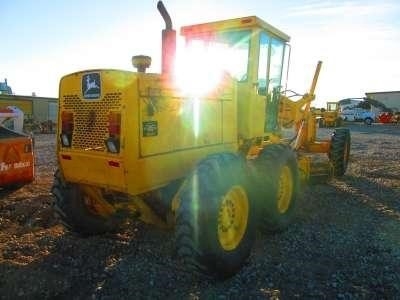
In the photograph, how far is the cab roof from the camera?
6.22m

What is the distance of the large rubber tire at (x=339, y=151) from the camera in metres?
10.5

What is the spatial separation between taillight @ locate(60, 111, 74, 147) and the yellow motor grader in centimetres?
1

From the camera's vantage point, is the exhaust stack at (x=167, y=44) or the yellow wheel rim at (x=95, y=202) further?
the yellow wheel rim at (x=95, y=202)

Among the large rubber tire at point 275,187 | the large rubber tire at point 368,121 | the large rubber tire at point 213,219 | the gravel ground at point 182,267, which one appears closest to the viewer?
the large rubber tire at point 213,219

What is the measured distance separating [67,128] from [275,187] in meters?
2.91

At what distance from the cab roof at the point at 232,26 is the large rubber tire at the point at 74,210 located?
3084mm

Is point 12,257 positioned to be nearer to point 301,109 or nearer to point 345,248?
point 345,248

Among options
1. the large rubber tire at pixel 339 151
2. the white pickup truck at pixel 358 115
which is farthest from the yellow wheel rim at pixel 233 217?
the white pickup truck at pixel 358 115

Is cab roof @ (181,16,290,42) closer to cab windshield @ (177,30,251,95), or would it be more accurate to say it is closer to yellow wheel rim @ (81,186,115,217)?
cab windshield @ (177,30,251,95)

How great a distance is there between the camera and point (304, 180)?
9.12 meters

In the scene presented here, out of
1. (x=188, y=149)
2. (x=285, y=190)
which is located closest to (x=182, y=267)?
(x=188, y=149)

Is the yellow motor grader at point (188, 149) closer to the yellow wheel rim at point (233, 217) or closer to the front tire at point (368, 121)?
the yellow wheel rim at point (233, 217)

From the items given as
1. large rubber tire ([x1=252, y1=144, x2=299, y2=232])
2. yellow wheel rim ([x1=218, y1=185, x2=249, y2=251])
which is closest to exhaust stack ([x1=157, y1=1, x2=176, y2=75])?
yellow wheel rim ([x1=218, y1=185, x2=249, y2=251])

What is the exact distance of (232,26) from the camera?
6359 millimetres
